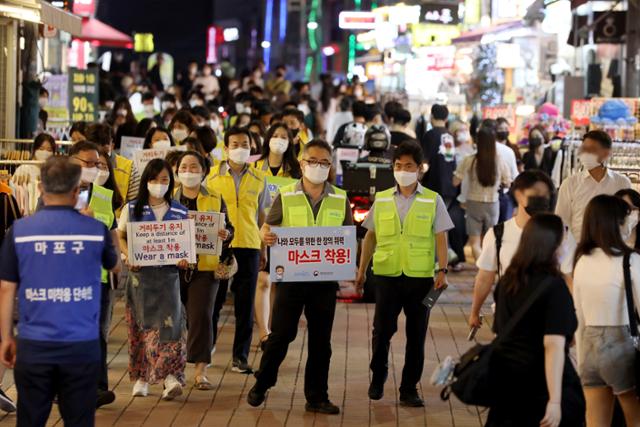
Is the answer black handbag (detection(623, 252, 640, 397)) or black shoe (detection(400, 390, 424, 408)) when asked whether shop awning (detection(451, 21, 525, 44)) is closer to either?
black shoe (detection(400, 390, 424, 408))

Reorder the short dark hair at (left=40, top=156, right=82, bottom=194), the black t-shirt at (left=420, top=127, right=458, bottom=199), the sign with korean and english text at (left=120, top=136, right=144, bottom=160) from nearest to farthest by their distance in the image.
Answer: the short dark hair at (left=40, top=156, right=82, bottom=194) → the sign with korean and english text at (left=120, top=136, right=144, bottom=160) → the black t-shirt at (left=420, top=127, right=458, bottom=199)

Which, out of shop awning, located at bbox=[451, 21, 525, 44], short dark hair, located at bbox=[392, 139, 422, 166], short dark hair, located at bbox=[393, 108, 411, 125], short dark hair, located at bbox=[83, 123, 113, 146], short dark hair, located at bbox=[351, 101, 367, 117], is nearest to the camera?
short dark hair, located at bbox=[392, 139, 422, 166]

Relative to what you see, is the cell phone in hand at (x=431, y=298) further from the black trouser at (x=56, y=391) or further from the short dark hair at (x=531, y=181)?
the black trouser at (x=56, y=391)

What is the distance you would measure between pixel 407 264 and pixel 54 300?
3700 mm

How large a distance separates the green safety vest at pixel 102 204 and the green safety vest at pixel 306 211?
123 cm

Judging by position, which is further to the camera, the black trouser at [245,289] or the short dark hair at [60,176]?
the black trouser at [245,289]

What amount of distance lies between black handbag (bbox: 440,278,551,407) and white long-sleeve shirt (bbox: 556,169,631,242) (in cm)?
445

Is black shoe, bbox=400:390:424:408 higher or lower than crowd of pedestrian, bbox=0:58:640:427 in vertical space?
lower

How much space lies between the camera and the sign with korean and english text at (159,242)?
32.4 ft

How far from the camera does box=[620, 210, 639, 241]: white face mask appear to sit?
846 cm

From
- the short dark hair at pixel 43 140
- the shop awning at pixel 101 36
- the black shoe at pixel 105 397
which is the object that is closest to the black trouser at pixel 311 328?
the black shoe at pixel 105 397

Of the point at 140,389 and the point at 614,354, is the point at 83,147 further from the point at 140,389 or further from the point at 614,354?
the point at 614,354

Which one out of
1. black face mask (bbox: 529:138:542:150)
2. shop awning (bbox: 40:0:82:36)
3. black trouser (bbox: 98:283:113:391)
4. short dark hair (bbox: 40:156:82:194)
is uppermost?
shop awning (bbox: 40:0:82:36)

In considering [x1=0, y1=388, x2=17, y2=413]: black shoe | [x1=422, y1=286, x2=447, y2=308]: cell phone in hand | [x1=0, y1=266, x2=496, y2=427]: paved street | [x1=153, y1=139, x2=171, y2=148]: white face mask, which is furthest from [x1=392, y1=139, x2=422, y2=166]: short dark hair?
[x1=153, y1=139, x2=171, y2=148]: white face mask
